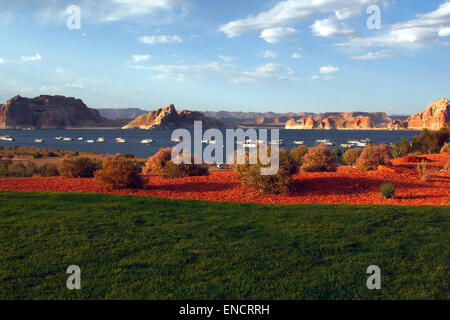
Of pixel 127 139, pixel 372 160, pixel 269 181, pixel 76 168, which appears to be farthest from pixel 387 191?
pixel 127 139

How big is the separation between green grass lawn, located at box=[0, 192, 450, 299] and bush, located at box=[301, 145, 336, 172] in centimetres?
779

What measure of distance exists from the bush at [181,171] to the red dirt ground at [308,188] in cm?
64

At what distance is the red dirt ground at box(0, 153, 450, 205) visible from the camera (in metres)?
12.2

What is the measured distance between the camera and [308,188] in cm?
1366

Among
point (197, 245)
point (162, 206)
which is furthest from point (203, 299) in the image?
point (162, 206)

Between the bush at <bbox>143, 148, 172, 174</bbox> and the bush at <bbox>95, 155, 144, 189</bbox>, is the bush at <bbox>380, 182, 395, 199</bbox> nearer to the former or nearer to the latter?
the bush at <bbox>95, 155, 144, 189</bbox>

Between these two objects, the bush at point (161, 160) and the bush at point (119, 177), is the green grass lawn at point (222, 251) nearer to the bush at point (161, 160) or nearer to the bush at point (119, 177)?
the bush at point (119, 177)

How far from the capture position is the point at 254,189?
1337 centimetres

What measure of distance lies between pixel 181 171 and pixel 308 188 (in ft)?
19.2

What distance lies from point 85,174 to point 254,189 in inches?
331

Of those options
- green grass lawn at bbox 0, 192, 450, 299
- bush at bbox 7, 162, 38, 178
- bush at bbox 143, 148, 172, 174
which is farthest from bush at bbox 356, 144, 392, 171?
bush at bbox 7, 162, 38, 178

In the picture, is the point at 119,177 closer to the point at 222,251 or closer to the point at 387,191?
the point at 222,251

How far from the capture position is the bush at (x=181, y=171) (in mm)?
16844

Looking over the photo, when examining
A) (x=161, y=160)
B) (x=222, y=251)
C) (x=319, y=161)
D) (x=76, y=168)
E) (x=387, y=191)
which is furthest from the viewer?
(x=161, y=160)
